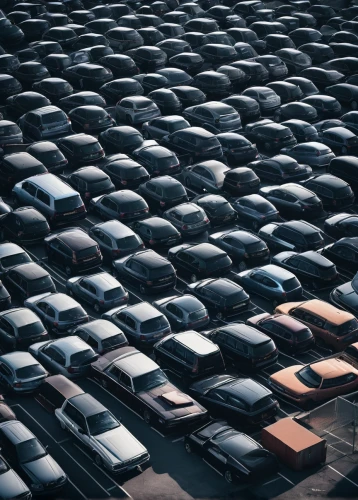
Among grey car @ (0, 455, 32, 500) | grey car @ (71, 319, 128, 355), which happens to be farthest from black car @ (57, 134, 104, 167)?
grey car @ (0, 455, 32, 500)

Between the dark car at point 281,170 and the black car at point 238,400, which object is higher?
the dark car at point 281,170

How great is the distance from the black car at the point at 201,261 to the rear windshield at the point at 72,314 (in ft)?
18.5

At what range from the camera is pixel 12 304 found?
36.2 meters

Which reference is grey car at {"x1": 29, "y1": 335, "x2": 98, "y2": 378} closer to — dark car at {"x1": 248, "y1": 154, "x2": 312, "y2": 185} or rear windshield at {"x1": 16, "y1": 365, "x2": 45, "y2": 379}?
rear windshield at {"x1": 16, "y1": 365, "x2": 45, "y2": 379}

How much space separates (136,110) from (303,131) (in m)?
9.15

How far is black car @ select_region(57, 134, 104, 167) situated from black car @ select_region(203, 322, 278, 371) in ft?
51.9

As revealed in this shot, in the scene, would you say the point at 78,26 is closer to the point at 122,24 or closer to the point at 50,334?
the point at 122,24

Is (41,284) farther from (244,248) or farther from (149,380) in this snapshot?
(244,248)

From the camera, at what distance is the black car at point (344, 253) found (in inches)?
1555

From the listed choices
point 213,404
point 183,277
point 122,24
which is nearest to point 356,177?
point 183,277

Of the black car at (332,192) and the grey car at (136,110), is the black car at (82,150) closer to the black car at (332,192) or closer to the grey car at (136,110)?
the grey car at (136,110)

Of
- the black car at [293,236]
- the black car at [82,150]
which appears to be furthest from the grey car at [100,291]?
the black car at [82,150]

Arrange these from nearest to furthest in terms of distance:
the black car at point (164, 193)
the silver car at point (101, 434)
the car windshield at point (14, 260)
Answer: the silver car at point (101, 434), the car windshield at point (14, 260), the black car at point (164, 193)

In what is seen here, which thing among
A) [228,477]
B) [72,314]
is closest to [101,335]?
[72,314]
